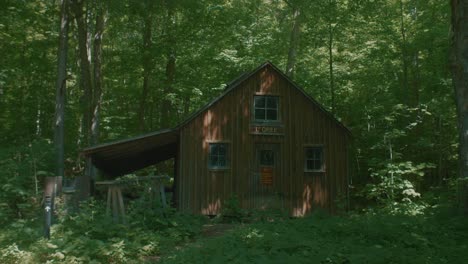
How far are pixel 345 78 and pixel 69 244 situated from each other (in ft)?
59.0

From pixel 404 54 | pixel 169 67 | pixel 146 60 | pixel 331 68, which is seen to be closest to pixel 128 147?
pixel 146 60

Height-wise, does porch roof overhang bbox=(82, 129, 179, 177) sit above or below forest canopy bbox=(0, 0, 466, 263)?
below

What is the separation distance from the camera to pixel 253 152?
16953 mm

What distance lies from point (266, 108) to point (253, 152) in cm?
173

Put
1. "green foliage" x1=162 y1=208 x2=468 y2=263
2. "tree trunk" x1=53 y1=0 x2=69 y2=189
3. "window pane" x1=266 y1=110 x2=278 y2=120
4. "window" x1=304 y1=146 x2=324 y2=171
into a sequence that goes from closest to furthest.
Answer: "green foliage" x1=162 y1=208 x2=468 y2=263 → "tree trunk" x1=53 y1=0 x2=69 y2=189 → "window pane" x1=266 y1=110 x2=278 y2=120 → "window" x1=304 y1=146 x2=324 y2=171

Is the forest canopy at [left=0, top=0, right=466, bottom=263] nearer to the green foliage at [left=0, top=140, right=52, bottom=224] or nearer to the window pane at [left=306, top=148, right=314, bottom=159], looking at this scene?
the window pane at [left=306, top=148, right=314, bottom=159]

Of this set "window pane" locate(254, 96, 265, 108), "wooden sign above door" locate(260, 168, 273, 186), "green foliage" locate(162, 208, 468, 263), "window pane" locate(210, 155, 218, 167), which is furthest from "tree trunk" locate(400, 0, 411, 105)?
"green foliage" locate(162, 208, 468, 263)

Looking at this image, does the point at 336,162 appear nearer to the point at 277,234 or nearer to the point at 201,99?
the point at 277,234

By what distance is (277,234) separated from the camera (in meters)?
9.31

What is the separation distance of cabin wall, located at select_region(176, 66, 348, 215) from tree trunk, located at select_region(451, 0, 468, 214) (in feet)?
23.2

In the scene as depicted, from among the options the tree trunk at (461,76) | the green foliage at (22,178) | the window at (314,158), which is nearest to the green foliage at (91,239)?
the green foliage at (22,178)

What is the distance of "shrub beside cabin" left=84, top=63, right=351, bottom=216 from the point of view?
16.4 metres

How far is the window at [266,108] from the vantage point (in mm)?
17156

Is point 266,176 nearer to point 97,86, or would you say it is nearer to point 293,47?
point 293,47
